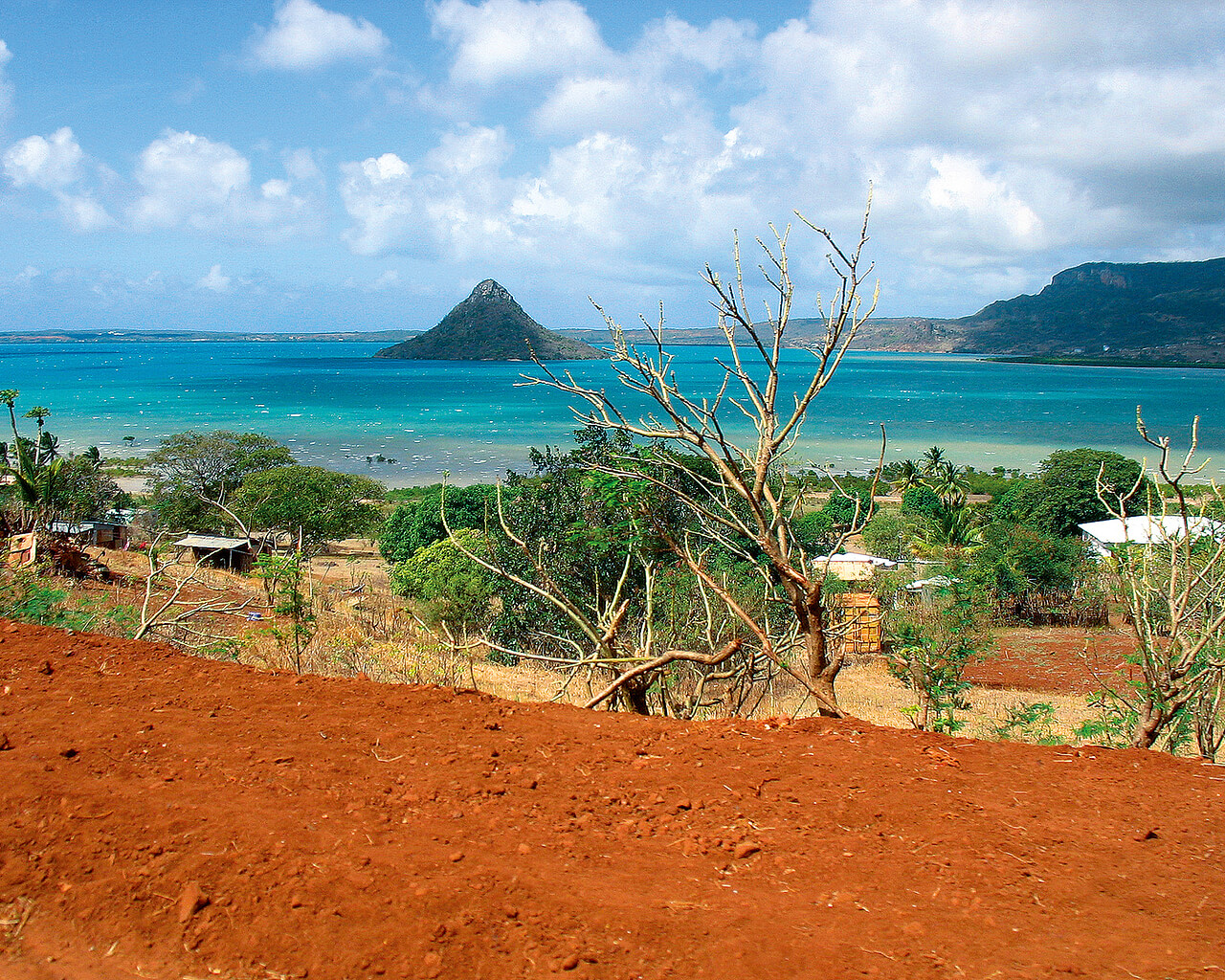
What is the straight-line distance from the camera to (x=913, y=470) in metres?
50.2

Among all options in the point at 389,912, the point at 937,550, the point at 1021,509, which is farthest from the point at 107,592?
the point at 1021,509

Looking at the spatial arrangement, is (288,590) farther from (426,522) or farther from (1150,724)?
(426,522)

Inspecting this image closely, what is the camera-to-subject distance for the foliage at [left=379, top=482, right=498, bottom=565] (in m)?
30.3

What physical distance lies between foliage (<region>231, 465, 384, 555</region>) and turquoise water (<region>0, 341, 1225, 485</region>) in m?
20.2

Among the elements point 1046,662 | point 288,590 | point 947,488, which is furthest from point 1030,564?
point 288,590

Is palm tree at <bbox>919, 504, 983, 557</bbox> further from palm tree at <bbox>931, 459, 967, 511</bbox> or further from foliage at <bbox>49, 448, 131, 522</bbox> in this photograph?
foliage at <bbox>49, 448, 131, 522</bbox>

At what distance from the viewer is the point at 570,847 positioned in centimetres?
327

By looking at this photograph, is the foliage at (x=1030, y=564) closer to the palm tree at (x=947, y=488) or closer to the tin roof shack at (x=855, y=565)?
the tin roof shack at (x=855, y=565)

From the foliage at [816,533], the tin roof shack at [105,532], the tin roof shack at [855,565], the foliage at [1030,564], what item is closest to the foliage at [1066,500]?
the foliage at [1030,564]

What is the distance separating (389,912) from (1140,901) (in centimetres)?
260

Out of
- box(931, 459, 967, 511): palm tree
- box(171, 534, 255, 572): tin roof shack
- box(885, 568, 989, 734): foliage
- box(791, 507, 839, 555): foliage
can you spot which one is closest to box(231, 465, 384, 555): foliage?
box(171, 534, 255, 572): tin roof shack

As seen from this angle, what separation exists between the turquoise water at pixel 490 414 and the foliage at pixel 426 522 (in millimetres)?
15724

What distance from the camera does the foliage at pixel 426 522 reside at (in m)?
30.3

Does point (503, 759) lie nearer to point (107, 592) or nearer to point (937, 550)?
point (107, 592)
